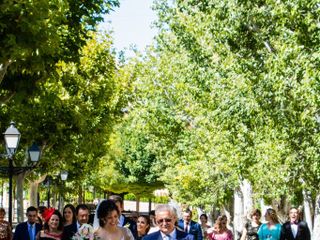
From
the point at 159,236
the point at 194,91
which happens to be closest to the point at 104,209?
the point at 159,236

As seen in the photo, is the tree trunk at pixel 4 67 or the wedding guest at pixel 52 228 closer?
the wedding guest at pixel 52 228

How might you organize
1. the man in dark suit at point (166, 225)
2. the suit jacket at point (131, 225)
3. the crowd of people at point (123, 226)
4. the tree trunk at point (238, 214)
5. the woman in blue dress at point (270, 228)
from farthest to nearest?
the tree trunk at point (238, 214) → the woman in blue dress at point (270, 228) → the suit jacket at point (131, 225) → the crowd of people at point (123, 226) → the man in dark suit at point (166, 225)

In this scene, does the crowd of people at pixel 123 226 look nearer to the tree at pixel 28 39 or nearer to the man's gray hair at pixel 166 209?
the man's gray hair at pixel 166 209

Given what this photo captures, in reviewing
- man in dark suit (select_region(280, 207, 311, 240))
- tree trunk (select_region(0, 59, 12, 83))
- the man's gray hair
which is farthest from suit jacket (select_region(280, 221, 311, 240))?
the man's gray hair

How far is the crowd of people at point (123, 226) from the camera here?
7746 millimetres

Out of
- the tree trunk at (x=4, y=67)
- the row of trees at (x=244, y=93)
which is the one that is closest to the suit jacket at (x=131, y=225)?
the tree trunk at (x=4, y=67)

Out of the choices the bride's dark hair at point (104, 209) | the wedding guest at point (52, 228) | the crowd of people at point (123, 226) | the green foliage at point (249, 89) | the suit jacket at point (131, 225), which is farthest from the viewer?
the green foliage at point (249, 89)

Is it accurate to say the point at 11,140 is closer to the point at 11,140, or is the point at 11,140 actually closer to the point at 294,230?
the point at 11,140

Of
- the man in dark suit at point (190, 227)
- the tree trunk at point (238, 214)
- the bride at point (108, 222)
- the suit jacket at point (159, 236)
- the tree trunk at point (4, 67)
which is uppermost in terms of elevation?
the tree trunk at point (4, 67)

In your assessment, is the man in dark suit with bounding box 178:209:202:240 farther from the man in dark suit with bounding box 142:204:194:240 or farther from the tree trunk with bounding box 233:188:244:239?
the tree trunk with bounding box 233:188:244:239

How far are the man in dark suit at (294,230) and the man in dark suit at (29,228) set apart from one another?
175 inches

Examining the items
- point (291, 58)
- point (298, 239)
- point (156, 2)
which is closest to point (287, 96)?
point (291, 58)

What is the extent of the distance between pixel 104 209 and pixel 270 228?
7459 mm

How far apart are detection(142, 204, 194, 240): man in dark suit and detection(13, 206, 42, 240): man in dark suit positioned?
24.5ft
